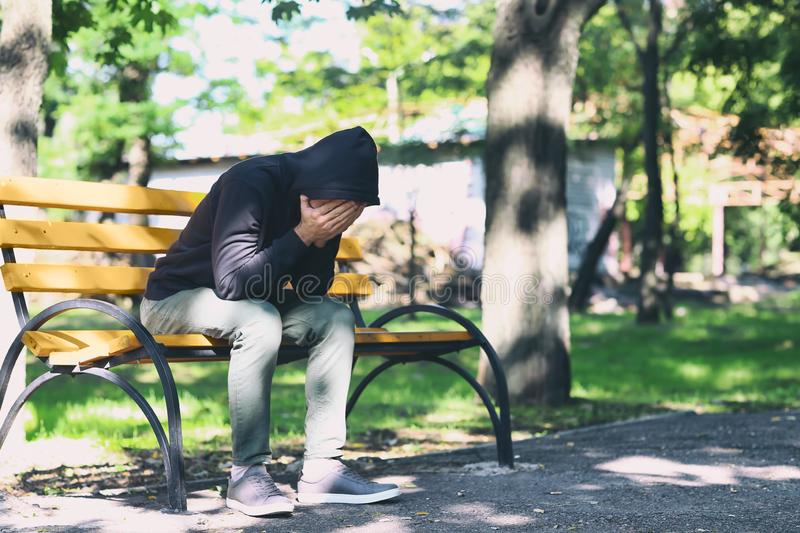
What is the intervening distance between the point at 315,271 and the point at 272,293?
0.22 metres

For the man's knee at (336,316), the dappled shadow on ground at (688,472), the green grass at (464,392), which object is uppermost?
the man's knee at (336,316)

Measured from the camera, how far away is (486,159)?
722 cm

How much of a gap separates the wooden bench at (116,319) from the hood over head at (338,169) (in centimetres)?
61

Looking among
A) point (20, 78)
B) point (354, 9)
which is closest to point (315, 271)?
point (20, 78)

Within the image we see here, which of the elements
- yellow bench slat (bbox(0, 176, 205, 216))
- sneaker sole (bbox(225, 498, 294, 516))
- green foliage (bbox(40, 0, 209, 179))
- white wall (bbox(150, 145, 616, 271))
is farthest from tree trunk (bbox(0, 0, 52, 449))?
white wall (bbox(150, 145, 616, 271))

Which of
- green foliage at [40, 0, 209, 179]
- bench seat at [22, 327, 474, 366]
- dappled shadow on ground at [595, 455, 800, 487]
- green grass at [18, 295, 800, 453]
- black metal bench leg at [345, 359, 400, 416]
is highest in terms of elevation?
green foliage at [40, 0, 209, 179]

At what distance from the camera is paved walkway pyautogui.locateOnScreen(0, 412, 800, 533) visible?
3.44 m

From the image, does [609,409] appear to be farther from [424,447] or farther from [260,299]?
[260,299]

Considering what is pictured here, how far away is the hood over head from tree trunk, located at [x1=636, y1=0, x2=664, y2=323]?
13.4 m

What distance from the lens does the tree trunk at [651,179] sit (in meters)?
16.6

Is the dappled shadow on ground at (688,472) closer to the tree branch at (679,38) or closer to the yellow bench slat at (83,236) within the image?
the yellow bench slat at (83,236)

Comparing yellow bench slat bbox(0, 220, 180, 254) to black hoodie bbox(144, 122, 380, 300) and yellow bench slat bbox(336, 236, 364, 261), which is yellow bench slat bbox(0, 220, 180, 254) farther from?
yellow bench slat bbox(336, 236, 364, 261)

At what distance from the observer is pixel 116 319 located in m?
3.83

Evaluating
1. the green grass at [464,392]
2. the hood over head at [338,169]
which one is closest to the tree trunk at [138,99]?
the green grass at [464,392]
